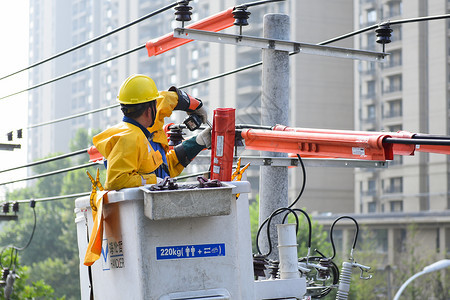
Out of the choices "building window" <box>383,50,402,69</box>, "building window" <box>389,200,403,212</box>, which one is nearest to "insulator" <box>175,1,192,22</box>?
"building window" <box>389,200,403,212</box>

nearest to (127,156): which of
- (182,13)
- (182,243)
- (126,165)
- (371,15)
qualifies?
(126,165)

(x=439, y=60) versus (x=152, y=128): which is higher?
(x=439, y=60)

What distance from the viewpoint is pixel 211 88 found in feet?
251

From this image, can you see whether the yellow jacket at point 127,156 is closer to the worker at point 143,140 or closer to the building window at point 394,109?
the worker at point 143,140

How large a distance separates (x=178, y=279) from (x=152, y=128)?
1.30m

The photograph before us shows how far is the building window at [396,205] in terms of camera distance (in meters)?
59.4

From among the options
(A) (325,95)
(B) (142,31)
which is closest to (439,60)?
(A) (325,95)

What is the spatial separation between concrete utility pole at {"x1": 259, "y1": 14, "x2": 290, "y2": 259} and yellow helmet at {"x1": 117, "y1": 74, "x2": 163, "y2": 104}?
7.29ft

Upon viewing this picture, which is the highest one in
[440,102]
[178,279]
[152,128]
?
[440,102]

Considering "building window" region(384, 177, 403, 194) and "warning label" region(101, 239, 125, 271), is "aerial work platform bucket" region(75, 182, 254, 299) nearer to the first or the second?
"warning label" region(101, 239, 125, 271)

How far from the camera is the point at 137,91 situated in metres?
5.04

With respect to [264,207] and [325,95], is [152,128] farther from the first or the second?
[325,95]

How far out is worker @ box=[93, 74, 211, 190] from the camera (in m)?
4.53

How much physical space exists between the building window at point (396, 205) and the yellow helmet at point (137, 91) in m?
55.9
